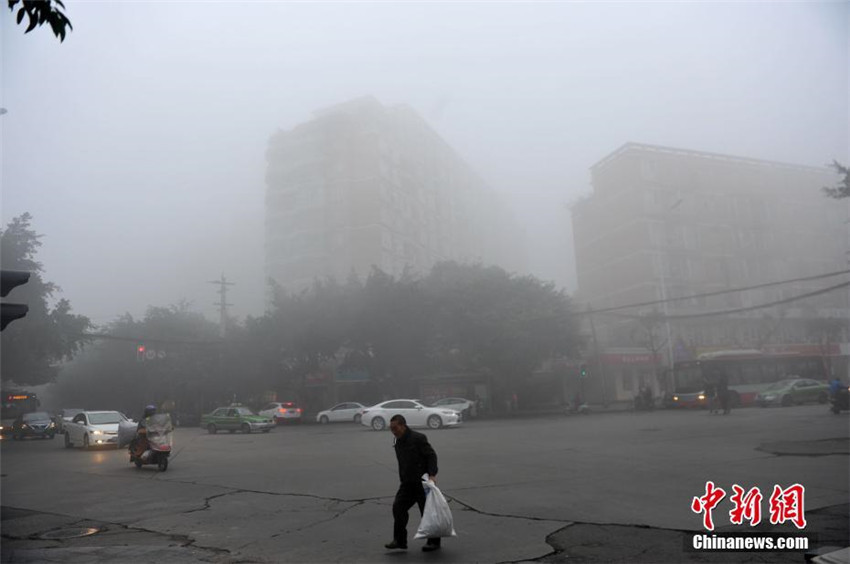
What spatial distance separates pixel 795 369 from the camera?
38.0 meters

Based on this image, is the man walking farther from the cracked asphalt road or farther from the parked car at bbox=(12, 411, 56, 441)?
the parked car at bbox=(12, 411, 56, 441)

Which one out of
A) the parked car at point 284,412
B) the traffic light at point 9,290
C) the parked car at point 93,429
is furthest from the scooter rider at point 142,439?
the parked car at point 284,412

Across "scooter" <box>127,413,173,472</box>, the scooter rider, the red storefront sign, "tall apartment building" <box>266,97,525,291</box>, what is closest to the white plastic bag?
"scooter" <box>127,413,173,472</box>

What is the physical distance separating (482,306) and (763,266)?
26.8 meters

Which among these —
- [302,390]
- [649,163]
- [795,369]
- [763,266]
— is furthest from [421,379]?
[649,163]

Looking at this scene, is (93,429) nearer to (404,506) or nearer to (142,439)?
(142,439)

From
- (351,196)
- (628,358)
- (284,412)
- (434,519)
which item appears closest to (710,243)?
(628,358)

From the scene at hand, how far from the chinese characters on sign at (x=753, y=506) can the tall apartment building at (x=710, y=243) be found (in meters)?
37.9

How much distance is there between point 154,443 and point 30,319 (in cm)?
1778

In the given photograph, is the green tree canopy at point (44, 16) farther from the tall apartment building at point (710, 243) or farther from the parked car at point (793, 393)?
the tall apartment building at point (710, 243)

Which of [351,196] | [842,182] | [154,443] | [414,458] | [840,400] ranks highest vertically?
[351,196]

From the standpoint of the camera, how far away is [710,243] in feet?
181

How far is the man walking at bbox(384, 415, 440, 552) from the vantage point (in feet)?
21.0

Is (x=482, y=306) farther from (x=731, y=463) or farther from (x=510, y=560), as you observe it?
(x=510, y=560)
